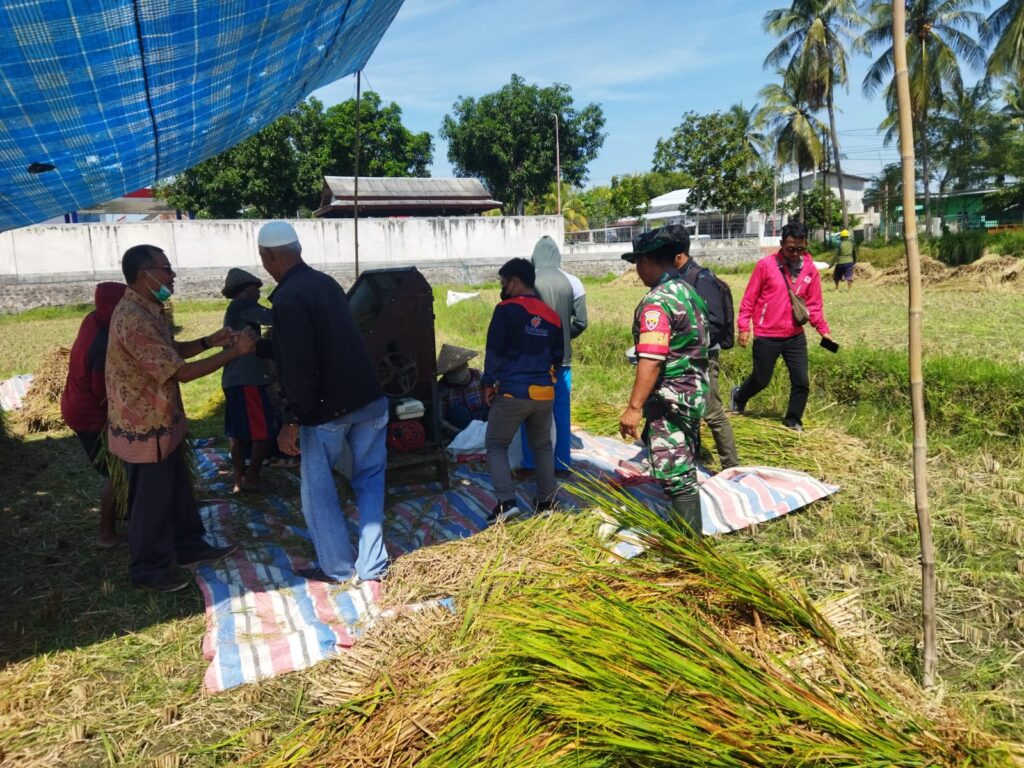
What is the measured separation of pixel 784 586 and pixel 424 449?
2.80 metres

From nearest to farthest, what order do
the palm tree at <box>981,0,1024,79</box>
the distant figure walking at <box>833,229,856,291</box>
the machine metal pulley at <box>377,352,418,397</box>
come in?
the machine metal pulley at <box>377,352,418,397</box>
the distant figure walking at <box>833,229,856,291</box>
the palm tree at <box>981,0,1024,79</box>

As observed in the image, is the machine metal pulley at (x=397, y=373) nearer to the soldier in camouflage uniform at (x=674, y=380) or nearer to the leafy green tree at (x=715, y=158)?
the soldier in camouflage uniform at (x=674, y=380)

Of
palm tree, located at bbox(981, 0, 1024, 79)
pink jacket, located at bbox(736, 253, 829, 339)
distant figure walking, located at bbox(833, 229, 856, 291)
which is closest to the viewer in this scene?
pink jacket, located at bbox(736, 253, 829, 339)

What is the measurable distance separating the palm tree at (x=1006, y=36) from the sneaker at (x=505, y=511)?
96.7ft

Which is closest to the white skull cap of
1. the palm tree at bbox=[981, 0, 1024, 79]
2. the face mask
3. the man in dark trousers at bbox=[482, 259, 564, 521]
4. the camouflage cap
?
the face mask

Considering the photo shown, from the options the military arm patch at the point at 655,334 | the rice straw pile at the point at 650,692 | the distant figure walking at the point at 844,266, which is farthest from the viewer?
the distant figure walking at the point at 844,266

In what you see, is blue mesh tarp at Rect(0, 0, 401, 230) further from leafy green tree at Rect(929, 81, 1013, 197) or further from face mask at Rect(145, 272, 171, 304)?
leafy green tree at Rect(929, 81, 1013, 197)

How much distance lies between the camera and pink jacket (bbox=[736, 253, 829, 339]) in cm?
534

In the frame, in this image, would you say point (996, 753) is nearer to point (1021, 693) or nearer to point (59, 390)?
point (1021, 693)

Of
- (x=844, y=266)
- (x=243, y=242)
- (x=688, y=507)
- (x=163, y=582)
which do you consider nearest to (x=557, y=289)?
(x=688, y=507)

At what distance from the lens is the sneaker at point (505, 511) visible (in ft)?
13.4

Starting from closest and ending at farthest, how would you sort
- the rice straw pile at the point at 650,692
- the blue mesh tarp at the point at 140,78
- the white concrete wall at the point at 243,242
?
the rice straw pile at the point at 650,692, the blue mesh tarp at the point at 140,78, the white concrete wall at the point at 243,242

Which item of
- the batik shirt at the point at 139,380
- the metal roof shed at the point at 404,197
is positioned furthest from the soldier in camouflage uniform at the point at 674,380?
the metal roof shed at the point at 404,197

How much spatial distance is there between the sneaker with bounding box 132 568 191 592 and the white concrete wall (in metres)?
20.6
